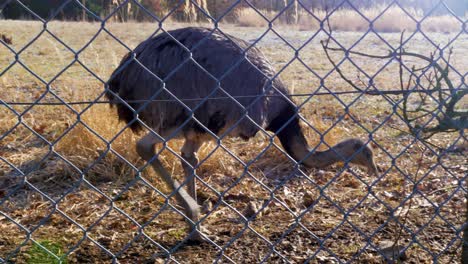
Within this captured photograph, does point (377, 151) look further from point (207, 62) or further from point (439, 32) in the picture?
point (439, 32)

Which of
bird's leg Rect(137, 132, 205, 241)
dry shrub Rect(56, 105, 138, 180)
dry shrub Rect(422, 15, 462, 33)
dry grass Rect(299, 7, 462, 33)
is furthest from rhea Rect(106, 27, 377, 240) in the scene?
dry shrub Rect(422, 15, 462, 33)

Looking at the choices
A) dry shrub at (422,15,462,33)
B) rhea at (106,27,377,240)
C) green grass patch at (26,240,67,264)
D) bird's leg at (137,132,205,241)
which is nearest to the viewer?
green grass patch at (26,240,67,264)

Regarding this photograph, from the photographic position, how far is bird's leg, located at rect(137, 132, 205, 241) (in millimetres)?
3336

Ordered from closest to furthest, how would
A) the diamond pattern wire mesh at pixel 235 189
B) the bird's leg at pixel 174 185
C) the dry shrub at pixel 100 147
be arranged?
the diamond pattern wire mesh at pixel 235 189 < the bird's leg at pixel 174 185 < the dry shrub at pixel 100 147

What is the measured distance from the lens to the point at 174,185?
354 cm

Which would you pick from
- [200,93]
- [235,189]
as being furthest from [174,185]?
[235,189]

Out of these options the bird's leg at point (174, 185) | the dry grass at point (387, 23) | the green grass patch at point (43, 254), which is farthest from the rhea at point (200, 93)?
the dry grass at point (387, 23)

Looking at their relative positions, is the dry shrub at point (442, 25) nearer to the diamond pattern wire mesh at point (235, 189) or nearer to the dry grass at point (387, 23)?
Answer: the dry grass at point (387, 23)

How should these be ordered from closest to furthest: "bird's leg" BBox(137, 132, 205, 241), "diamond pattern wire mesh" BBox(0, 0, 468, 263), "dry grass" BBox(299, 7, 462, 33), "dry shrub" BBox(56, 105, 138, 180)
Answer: "diamond pattern wire mesh" BBox(0, 0, 468, 263) < "bird's leg" BBox(137, 132, 205, 241) < "dry shrub" BBox(56, 105, 138, 180) < "dry grass" BBox(299, 7, 462, 33)

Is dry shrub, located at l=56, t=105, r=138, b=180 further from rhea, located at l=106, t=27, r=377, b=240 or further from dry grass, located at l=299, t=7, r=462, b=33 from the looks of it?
dry grass, located at l=299, t=7, r=462, b=33

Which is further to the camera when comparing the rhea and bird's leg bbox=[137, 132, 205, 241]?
the rhea

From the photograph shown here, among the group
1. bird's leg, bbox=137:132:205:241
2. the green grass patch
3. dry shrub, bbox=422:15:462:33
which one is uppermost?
dry shrub, bbox=422:15:462:33

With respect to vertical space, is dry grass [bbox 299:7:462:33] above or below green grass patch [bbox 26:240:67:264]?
above

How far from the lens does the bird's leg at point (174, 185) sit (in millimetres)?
3336
